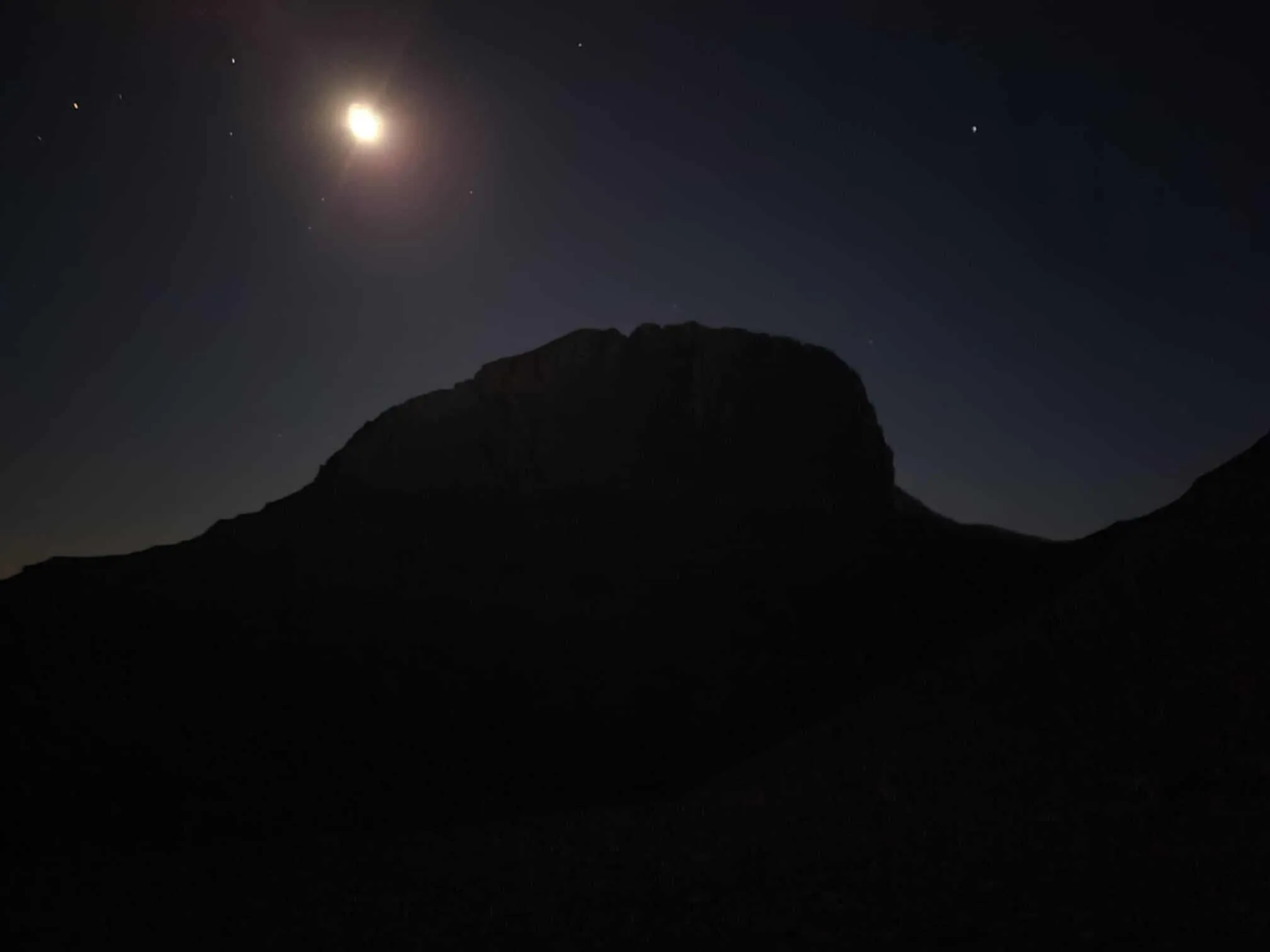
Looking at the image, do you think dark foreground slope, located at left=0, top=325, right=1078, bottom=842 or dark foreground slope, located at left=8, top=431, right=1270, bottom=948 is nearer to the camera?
dark foreground slope, located at left=8, top=431, right=1270, bottom=948

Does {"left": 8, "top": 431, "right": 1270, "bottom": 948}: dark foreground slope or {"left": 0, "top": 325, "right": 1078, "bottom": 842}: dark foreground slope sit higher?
{"left": 0, "top": 325, "right": 1078, "bottom": 842}: dark foreground slope

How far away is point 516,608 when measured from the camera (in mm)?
29047

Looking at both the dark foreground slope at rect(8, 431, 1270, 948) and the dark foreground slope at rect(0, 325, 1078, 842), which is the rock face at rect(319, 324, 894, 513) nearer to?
the dark foreground slope at rect(0, 325, 1078, 842)

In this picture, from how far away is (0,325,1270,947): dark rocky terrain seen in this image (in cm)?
1149

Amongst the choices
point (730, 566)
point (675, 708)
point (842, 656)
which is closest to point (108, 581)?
point (675, 708)

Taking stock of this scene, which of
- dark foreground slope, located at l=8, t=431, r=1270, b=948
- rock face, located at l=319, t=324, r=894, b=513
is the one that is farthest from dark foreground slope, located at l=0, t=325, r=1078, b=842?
dark foreground slope, located at l=8, t=431, r=1270, b=948

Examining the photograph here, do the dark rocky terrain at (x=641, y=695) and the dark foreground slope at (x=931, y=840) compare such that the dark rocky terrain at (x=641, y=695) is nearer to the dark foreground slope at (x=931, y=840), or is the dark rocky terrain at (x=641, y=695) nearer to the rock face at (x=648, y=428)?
the dark foreground slope at (x=931, y=840)

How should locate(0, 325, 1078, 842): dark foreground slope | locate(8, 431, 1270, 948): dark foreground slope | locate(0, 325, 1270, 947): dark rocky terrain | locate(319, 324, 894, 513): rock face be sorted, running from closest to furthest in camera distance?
locate(8, 431, 1270, 948): dark foreground slope
locate(0, 325, 1270, 947): dark rocky terrain
locate(0, 325, 1078, 842): dark foreground slope
locate(319, 324, 894, 513): rock face

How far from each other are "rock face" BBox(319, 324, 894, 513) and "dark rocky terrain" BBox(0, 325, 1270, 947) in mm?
201

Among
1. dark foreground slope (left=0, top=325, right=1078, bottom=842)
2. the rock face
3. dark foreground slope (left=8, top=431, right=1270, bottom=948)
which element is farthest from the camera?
the rock face

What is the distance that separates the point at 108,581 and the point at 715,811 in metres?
25.1

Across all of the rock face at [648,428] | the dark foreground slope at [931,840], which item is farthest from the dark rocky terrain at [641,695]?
the rock face at [648,428]

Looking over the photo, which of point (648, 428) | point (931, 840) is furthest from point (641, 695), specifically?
point (648, 428)

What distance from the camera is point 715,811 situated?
49.8ft
